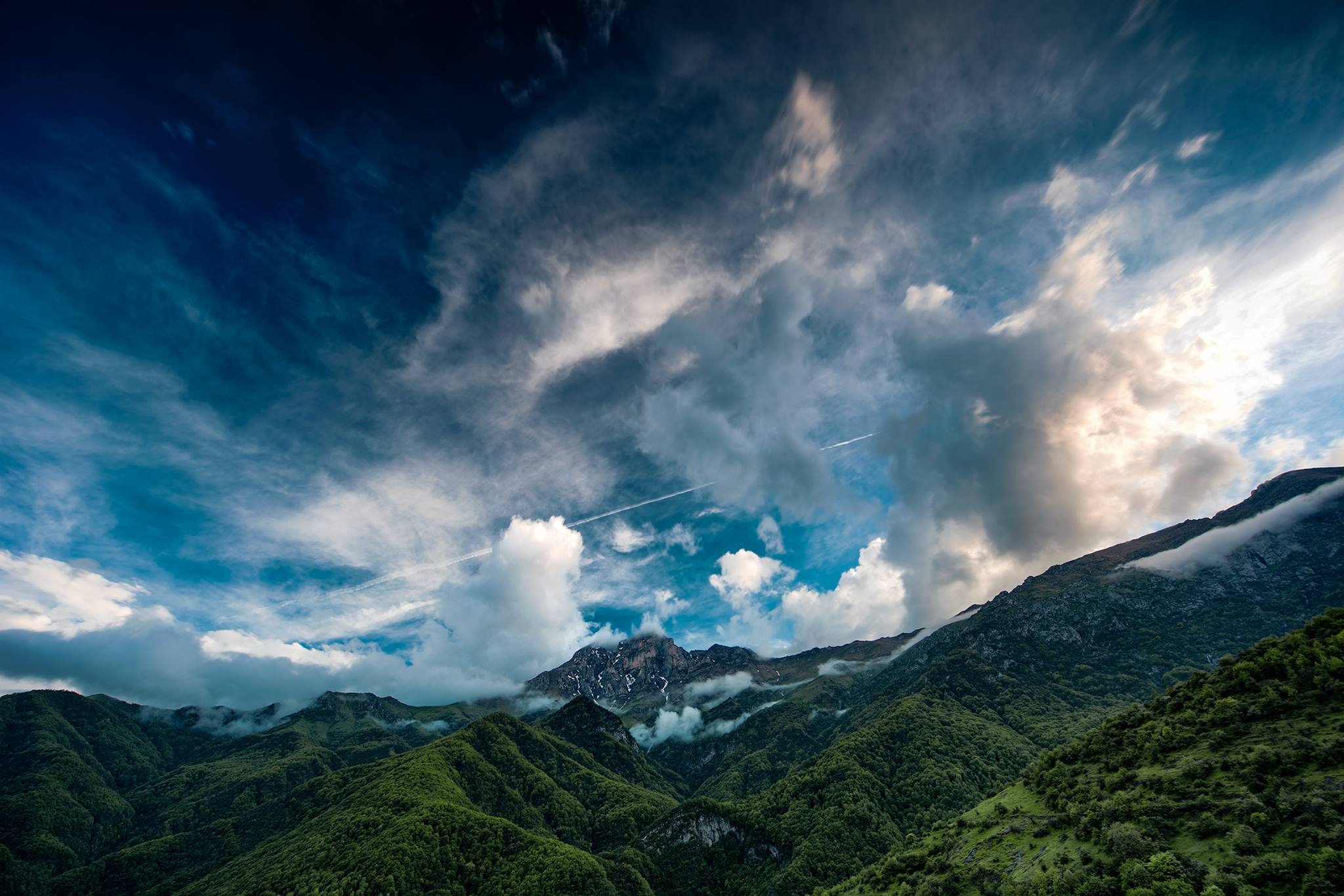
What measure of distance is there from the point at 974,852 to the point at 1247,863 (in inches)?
2451

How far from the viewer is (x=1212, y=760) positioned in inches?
3484

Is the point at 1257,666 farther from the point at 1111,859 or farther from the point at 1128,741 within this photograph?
the point at 1111,859

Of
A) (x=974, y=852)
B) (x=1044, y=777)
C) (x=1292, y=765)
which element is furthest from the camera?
(x=1044, y=777)

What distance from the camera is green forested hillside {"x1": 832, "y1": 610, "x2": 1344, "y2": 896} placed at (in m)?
67.4

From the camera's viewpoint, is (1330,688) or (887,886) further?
(887,886)

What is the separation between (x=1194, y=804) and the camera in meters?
82.2

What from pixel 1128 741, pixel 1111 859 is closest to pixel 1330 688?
pixel 1128 741

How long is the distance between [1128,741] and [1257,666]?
30769 millimetres

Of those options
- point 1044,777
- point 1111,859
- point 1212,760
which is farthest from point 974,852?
point 1212,760

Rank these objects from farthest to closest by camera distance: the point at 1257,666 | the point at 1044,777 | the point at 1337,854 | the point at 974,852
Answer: the point at 1044,777 < the point at 974,852 < the point at 1257,666 < the point at 1337,854

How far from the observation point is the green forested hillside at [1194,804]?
67375 mm

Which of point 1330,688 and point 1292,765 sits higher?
point 1330,688

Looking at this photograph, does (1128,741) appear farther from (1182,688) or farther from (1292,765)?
(1292,765)

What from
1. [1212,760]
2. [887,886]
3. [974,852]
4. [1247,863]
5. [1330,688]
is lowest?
[887,886]
